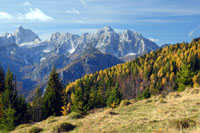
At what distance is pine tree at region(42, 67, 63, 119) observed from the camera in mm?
49875

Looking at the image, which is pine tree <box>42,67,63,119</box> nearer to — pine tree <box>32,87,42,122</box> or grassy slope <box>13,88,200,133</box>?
pine tree <box>32,87,42,122</box>

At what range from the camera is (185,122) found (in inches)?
464

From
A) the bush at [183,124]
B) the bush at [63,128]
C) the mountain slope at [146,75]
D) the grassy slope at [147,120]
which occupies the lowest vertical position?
the mountain slope at [146,75]

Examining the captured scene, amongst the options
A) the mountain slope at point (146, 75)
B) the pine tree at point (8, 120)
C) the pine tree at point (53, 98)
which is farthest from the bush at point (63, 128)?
the mountain slope at point (146, 75)

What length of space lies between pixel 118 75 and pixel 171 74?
55800mm

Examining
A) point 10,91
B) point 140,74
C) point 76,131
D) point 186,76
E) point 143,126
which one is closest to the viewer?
point 143,126

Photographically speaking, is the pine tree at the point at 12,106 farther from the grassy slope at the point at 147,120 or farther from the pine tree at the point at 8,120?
the grassy slope at the point at 147,120

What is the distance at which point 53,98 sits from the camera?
51.5 metres

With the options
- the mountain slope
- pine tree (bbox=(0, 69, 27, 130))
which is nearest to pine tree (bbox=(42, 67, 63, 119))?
pine tree (bbox=(0, 69, 27, 130))

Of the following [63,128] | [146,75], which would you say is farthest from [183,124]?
[146,75]

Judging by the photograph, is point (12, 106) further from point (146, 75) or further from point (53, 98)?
point (146, 75)

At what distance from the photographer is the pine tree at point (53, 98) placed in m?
49.9

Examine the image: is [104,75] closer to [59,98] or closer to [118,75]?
[118,75]

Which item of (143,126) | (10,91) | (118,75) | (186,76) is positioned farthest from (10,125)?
(118,75)
